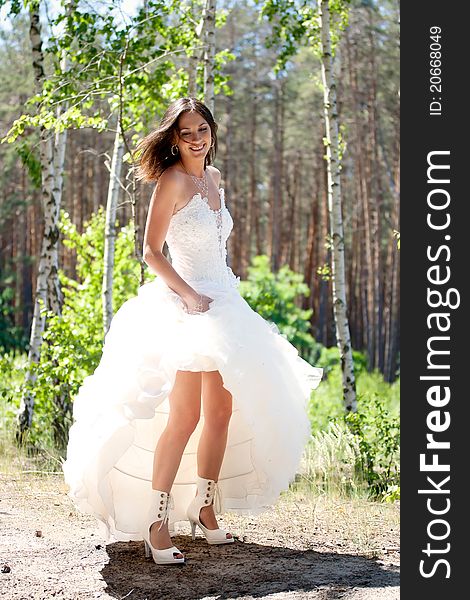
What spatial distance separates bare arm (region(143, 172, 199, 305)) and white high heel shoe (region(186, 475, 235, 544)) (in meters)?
0.90

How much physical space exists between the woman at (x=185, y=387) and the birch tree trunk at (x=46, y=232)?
3.73m

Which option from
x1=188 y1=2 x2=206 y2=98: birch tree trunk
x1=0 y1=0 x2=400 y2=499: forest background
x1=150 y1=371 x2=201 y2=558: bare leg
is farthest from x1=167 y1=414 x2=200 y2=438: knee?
x1=0 y1=0 x2=400 y2=499: forest background

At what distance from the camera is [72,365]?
7.61 m

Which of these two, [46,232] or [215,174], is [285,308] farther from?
[215,174]

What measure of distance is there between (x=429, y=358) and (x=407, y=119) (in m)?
0.97

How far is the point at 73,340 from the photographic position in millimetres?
7922

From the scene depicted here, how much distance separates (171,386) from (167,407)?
50 centimetres

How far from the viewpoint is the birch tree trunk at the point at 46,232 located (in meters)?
8.38

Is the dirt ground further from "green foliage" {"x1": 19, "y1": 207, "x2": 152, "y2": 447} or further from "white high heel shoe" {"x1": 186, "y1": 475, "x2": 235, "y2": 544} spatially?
"green foliage" {"x1": 19, "y1": 207, "x2": 152, "y2": 447}

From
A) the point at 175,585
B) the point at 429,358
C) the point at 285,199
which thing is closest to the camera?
the point at 429,358

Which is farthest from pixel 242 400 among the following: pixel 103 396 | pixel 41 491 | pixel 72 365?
pixel 72 365

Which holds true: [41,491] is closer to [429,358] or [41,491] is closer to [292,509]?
[292,509]

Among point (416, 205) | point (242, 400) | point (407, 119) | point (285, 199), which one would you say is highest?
point (285, 199)

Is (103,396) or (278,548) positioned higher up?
(103,396)
